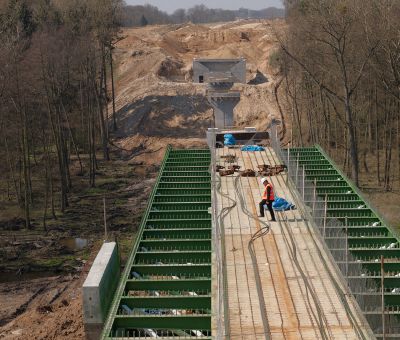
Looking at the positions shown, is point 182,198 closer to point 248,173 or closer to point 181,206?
point 181,206

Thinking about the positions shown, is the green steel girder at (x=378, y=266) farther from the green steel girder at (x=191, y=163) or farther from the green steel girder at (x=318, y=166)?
the green steel girder at (x=191, y=163)

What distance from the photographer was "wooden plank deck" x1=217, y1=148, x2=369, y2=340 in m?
13.4

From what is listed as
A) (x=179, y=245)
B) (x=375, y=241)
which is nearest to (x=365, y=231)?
(x=375, y=241)

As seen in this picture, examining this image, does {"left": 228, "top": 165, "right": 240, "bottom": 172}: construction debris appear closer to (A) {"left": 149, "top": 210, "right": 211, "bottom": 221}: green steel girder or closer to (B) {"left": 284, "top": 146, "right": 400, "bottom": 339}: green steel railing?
(B) {"left": 284, "top": 146, "right": 400, "bottom": 339}: green steel railing

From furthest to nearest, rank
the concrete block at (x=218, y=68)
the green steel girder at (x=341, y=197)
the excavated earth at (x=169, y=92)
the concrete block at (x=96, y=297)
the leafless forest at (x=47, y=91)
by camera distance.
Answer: the concrete block at (x=218, y=68) < the excavated earth at (x=169, y=92) < the leafless forest at (x=47, y=91) < the green steel girder at (x=341, y=197) < the concrete block at (x=96, y=297)

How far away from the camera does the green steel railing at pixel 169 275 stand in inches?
525

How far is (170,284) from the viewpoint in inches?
604

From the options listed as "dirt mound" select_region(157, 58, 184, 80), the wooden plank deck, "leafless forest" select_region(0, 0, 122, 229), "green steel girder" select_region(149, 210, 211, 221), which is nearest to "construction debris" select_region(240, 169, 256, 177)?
the wooden plank deck

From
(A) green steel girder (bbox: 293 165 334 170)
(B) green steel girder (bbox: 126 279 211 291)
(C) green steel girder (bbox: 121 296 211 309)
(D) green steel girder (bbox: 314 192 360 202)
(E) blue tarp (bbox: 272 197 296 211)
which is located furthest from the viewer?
(A) green steel girder (bbox: 293 165 334 170)

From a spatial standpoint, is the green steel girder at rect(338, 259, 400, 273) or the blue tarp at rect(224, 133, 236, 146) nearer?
the green steel girder at rect(338, 259, 400, 273)

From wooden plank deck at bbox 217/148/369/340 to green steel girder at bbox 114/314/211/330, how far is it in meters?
0.71

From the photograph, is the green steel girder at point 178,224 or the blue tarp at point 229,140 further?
the blue tarp at point 229,140

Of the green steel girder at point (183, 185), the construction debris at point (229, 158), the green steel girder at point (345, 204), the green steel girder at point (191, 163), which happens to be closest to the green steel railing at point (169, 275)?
the green steel girder at point (183, 185)

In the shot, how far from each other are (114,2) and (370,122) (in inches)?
1063
